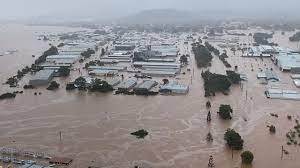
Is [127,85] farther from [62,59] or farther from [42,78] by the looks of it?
[62,59]

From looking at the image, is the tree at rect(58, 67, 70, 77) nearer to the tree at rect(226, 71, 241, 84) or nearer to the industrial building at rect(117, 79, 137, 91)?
the industrial building at rect(117, 79, 137, 91)

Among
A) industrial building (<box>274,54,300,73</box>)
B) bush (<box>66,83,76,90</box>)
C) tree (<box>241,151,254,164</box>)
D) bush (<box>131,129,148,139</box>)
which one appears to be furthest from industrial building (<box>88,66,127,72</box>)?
tree (<box>241,151,254,164</box>)

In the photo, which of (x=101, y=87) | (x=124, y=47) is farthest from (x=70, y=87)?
(x=124, y=47)

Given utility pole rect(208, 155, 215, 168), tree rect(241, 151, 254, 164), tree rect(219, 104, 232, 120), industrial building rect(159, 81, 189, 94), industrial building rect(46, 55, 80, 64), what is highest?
industrial building rect(46, 55, 80, 64)

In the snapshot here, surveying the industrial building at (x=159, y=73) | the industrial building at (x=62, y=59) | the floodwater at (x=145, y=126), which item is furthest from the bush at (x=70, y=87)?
the industrial building at (x=62, y=59)

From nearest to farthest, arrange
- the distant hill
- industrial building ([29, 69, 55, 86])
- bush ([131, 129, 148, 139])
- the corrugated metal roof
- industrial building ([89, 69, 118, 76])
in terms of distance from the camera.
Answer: bush ([131, 129, 148, 139]) → industrial building ([29, 69, 55, 86]) → the corrugated metal roof → industrial building ([89, 69, 118, 76]) → the distant hill

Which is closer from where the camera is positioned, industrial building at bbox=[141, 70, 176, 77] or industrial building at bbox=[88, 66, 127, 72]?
industrial building at bbox=[141, 70, 176, 77]

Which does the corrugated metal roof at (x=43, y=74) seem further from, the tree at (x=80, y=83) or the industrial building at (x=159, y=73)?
the industrial building at (x=159, y=73)

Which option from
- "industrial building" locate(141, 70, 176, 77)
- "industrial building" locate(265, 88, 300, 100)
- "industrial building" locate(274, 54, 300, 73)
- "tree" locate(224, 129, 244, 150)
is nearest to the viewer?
"tree" locate(224, 129, 244, 150)

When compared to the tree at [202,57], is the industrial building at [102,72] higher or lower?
lower
